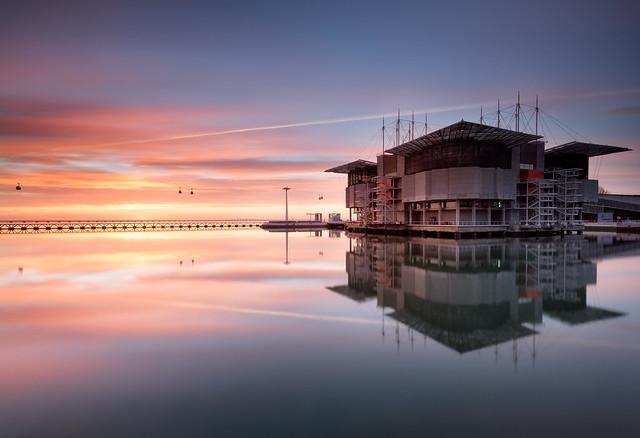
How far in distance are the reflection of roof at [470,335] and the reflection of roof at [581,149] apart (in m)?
63.8

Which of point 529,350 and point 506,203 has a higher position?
point 506,203

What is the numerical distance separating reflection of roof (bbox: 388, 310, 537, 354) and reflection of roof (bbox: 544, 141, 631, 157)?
63.8 m

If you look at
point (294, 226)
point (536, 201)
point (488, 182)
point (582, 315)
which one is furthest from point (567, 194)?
point (582, 315)

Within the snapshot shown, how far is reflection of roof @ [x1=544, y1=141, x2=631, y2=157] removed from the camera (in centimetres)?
6410

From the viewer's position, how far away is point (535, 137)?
56.7 meters

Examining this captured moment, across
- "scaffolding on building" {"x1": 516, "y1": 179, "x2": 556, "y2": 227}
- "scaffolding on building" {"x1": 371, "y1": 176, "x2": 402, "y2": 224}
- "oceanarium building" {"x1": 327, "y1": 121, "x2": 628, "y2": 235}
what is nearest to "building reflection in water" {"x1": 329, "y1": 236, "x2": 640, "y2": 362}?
"oceanarium building" {"x1": 327, "y1": 121, "x2": 628, "y2": 235}

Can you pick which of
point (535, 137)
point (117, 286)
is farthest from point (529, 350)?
point (535, 137)

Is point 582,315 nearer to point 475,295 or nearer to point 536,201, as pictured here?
point 475,295

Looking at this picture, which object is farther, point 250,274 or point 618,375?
point 250,274

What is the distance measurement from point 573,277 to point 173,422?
20.4 m

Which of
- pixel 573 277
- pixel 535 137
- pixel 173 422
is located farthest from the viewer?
pixel 535 137

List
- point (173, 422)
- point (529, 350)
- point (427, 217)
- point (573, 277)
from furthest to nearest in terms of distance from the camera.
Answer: point (427, 217) → point (573, 277) → point (529, 350) → point (173, 422)

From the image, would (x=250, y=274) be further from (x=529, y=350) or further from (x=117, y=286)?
(x=529, y=350)

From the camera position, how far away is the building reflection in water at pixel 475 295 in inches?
424
